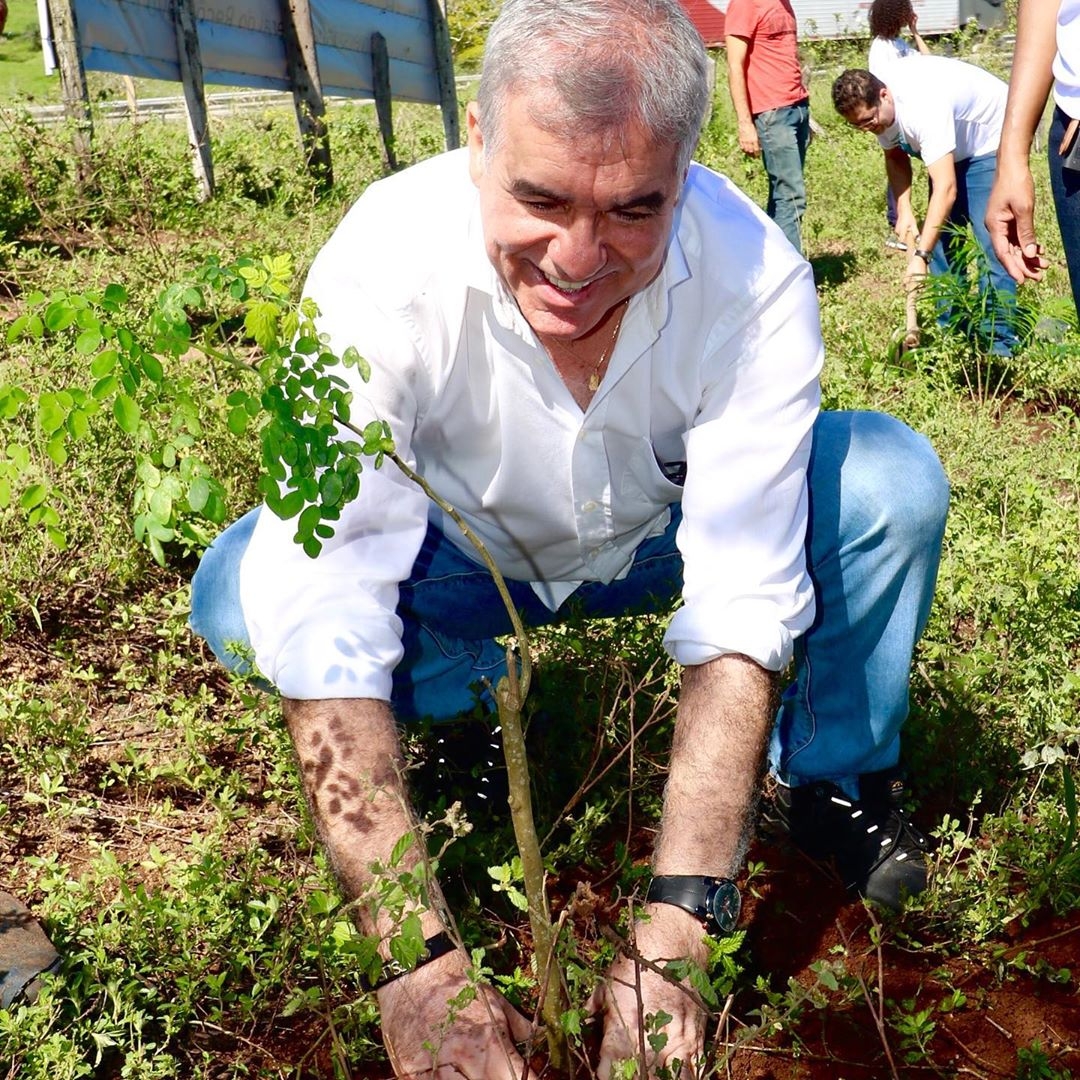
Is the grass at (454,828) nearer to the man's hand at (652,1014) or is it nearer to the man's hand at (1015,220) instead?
the man's hand at (652,1014)

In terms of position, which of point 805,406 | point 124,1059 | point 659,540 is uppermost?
point 805,406

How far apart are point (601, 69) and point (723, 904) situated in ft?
3.88

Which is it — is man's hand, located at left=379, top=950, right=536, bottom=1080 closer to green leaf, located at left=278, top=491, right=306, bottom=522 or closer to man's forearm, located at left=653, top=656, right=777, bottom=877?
man's forearm, located at left=653, top=656, right=777, bottom=877

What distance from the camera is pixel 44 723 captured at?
114 inches

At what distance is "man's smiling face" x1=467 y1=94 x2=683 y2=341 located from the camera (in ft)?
6.39

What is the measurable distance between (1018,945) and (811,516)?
814 mm

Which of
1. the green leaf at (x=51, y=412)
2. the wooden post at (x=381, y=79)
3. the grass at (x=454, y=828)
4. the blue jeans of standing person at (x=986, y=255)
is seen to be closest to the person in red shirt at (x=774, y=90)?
the blue jeans of standing person at (x=986, y=255)

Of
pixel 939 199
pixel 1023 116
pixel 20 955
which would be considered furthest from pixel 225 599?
pixel 939 199

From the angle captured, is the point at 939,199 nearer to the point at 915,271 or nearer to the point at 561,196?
the point at 915,271

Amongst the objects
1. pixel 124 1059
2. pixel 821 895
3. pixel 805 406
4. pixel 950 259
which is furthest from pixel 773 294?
pixel 950 259

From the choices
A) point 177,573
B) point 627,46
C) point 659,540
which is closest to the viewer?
point 627,46

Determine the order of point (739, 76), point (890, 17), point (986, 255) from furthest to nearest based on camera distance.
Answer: point (739, 76) < point (890, 17) < point (986, 255)

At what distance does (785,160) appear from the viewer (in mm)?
7414

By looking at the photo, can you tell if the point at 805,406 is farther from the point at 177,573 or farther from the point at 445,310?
the point at 177,573
